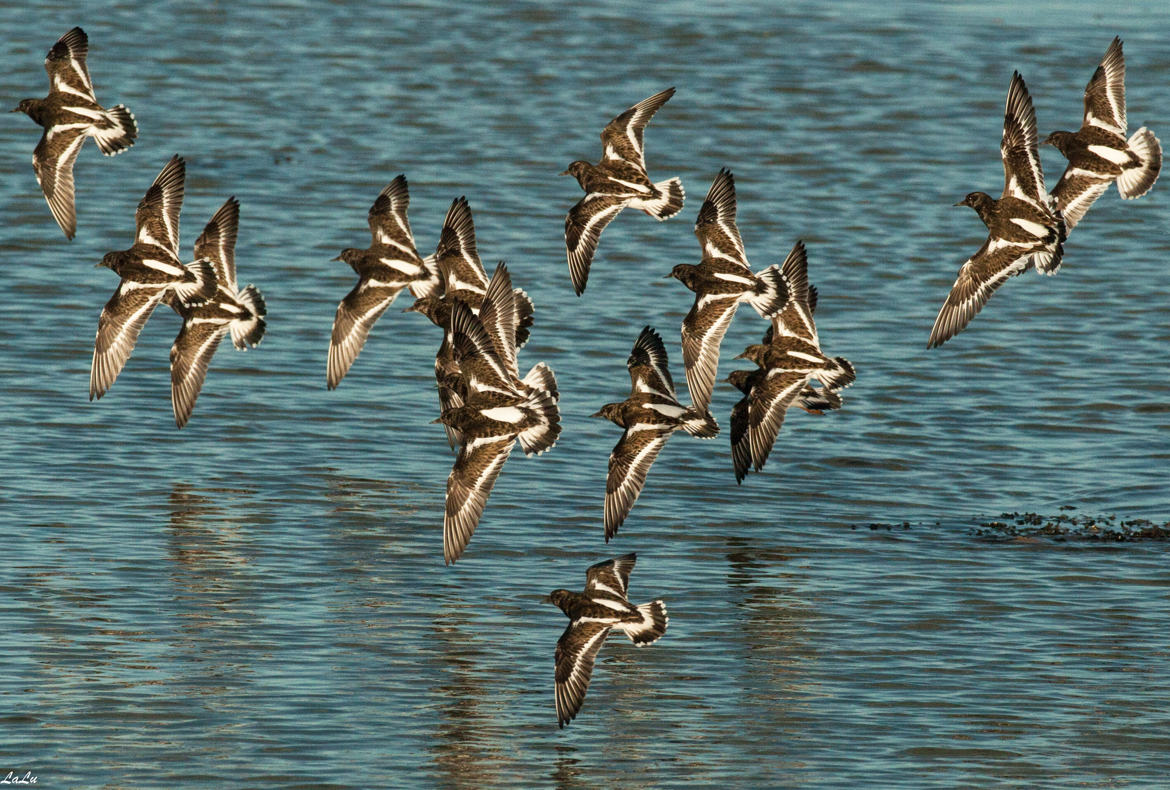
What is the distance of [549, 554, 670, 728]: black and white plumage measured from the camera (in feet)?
37.6

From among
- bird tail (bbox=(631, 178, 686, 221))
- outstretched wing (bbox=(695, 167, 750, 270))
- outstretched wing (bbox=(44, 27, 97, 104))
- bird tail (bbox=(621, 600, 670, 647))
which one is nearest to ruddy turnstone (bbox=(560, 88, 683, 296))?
bird tail (bbox=(631, 178, 686, 221))

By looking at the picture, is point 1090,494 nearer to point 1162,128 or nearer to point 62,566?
point 62,566

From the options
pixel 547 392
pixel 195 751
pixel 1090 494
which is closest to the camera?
pixel 195 751

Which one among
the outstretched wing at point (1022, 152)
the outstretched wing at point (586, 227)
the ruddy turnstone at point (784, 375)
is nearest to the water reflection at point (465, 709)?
the ruddy turnstone at point (784, 375)

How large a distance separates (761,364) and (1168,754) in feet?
13.9

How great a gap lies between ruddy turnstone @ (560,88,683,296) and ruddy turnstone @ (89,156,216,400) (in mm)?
2738

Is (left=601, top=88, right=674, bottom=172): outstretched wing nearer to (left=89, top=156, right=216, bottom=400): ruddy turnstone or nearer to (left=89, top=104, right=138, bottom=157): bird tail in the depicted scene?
(left=89, top=156, right=216, bottom=400): ruddy turnstone

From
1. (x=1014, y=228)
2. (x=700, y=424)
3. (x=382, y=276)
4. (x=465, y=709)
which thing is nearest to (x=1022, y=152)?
(x=1014, y=228)

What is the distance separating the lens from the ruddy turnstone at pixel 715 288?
579 inches

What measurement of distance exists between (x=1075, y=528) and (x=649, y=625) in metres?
5.22

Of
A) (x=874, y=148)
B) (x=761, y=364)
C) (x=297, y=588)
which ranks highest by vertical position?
(x=761, y=364)

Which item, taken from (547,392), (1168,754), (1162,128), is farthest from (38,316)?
(1162,128)

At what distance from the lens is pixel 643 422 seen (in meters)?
13.9

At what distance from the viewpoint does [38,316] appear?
788 inches
